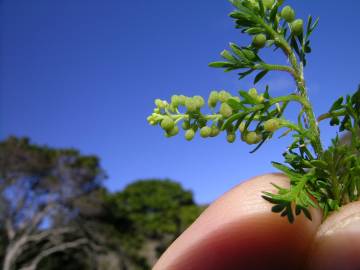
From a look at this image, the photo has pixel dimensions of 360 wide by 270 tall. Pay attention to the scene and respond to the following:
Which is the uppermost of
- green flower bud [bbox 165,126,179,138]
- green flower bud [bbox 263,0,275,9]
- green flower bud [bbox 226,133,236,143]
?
green flower bud [bbox 263,0,275,9]

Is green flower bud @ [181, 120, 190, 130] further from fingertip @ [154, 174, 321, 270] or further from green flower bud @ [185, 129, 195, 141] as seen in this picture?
fingertip @ [154, 174, 321, 270]

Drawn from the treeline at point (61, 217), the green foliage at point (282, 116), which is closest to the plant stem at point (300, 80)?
the green foliage at point (282, 116)

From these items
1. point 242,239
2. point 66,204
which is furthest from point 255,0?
point 66,204

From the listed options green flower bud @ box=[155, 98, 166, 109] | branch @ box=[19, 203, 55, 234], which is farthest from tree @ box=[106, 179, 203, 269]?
green flower bud @ box=[155, 98, 166, 109]

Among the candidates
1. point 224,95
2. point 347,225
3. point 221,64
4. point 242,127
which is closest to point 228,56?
point 221,64

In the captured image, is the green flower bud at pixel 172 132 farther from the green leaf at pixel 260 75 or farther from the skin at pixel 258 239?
the skin at pixel 258 239

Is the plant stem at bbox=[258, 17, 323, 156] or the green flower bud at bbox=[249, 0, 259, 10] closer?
the plant stem at bbox=[258, 17, 323, 156]
